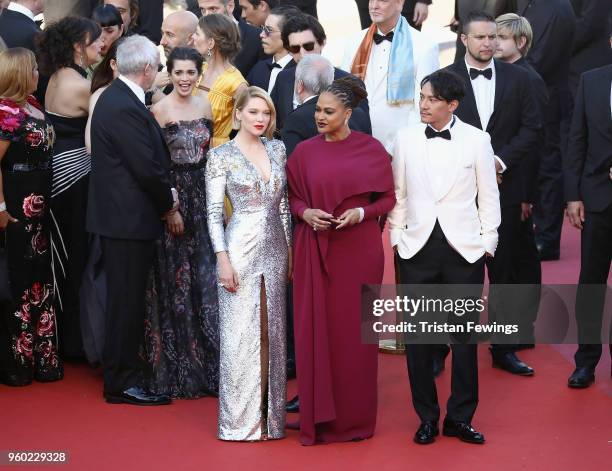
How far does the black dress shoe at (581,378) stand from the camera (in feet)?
22.7

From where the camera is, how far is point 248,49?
30.3ft

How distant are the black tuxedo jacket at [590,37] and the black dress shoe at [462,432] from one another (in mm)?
5656

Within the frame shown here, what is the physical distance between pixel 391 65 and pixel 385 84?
0.14 metres

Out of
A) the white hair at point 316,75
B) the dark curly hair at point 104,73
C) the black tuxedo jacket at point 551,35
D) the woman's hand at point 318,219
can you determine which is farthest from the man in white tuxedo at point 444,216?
the black tuxedo jacket at point 551,35

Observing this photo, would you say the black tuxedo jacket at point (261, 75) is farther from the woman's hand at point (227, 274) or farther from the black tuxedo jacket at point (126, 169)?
the woman's hand at point (227, 274)

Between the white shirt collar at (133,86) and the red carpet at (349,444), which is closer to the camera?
the red carpet at (349,444)

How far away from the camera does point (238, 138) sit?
6246mm

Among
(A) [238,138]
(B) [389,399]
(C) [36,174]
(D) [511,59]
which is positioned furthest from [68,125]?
(D) [511,59]

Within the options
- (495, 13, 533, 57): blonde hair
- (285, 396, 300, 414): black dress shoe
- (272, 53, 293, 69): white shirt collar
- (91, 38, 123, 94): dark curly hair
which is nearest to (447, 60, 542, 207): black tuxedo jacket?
(495, 13, 533, 57): blonde hair

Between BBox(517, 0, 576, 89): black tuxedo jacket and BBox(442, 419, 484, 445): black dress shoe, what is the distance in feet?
15.3

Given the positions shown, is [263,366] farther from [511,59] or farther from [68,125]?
[511,59]

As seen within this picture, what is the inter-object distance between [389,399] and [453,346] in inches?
35.1

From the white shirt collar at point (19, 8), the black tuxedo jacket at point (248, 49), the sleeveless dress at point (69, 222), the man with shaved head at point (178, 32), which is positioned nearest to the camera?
the sleeveless dress at point (69, 222)

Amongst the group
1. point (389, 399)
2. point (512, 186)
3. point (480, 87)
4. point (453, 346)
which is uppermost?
point (480, 87)
